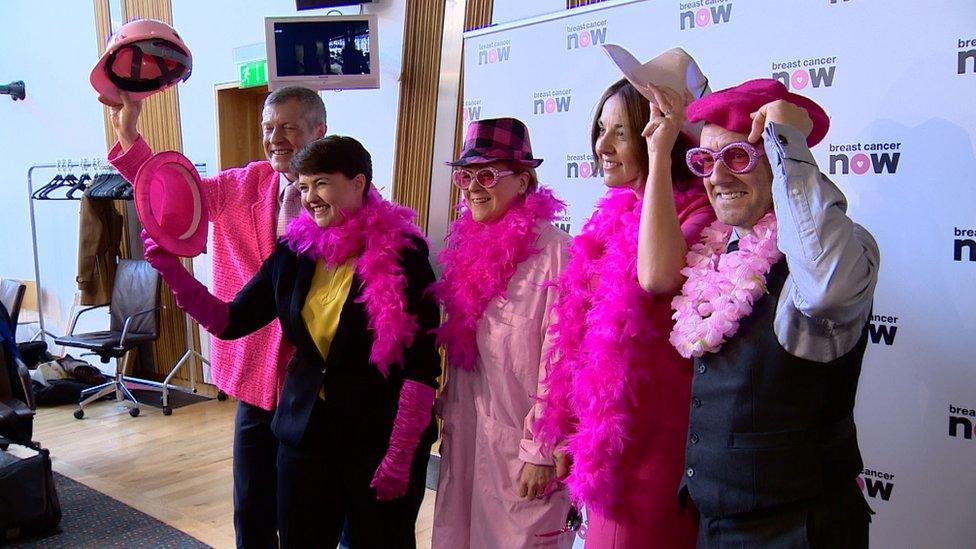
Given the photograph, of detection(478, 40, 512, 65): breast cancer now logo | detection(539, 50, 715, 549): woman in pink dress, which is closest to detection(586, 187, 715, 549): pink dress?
detection(539, 50, 715, 549): woman in pink dress

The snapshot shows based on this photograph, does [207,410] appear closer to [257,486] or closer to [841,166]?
[257,486]

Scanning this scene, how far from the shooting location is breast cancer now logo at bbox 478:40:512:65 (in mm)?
3062

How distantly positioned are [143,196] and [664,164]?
4.68 feet

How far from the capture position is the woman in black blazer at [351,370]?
1.82m

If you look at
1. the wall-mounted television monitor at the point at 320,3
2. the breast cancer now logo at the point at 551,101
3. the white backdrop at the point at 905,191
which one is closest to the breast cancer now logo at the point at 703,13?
the white backdrop at the point at 905,191

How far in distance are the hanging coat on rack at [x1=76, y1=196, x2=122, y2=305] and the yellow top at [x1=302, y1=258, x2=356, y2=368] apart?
4458 millimetres

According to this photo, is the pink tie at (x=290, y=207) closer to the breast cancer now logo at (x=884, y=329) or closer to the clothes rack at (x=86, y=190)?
the breast cancer now logo at (x=884, y=329)

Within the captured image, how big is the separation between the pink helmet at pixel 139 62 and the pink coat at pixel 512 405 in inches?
46.3

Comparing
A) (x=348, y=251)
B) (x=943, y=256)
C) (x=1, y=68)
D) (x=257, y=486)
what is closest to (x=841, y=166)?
(x=943, y=256)

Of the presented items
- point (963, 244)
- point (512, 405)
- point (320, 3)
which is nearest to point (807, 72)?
point (963, 244)

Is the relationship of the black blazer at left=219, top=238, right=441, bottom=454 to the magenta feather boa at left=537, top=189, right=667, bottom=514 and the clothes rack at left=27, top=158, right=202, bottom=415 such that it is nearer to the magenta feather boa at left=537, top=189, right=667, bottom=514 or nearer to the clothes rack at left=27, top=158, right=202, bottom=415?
the magenta feather boa at left=537, top=189, right=667, bottom=514

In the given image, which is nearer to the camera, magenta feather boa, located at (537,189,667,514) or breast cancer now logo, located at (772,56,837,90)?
magenta feather boa, located at (537,189,667,514)

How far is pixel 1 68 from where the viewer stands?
700 centimetres

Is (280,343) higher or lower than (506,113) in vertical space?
lower
